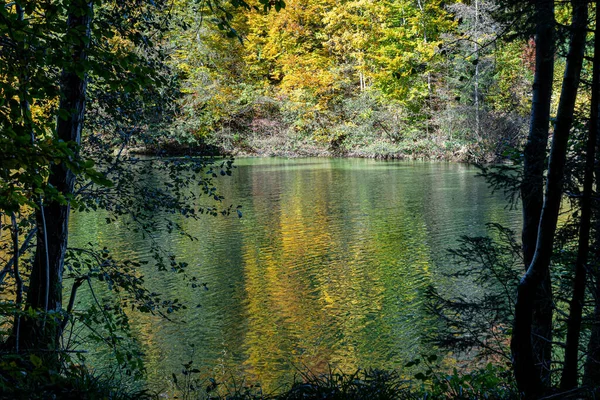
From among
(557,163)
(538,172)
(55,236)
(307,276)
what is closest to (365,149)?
(307,276)

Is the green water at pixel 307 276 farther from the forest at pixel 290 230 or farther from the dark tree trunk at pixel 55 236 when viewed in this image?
the dark tree trunk at pixel 55 236

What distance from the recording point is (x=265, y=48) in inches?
1651

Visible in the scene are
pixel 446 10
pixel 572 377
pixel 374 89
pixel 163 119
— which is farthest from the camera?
pixel 374 89

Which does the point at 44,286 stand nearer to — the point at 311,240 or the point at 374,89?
the point at 311,240

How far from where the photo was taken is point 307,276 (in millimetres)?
11164

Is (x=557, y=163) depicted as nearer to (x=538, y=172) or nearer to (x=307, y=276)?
(x=538, y=172)

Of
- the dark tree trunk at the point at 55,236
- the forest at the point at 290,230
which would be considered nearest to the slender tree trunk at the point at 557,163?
the forest at the point at 290,230

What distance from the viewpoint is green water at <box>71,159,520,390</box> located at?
7.79 meters

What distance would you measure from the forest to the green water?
0.06m

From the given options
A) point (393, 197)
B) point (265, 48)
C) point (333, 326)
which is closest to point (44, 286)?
point (333, 326)

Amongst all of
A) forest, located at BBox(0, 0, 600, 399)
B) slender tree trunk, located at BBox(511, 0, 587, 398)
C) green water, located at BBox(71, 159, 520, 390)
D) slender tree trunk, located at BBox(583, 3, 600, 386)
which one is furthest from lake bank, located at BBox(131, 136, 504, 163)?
slender tree trunk, located at BBox(511, 0, 587, 398)

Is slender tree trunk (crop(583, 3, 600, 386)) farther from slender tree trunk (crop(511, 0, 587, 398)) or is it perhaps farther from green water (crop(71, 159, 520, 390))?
green water (crop(71, 159, 520, 390))

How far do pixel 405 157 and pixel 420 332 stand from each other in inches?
1060

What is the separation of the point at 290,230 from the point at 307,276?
164 inches
